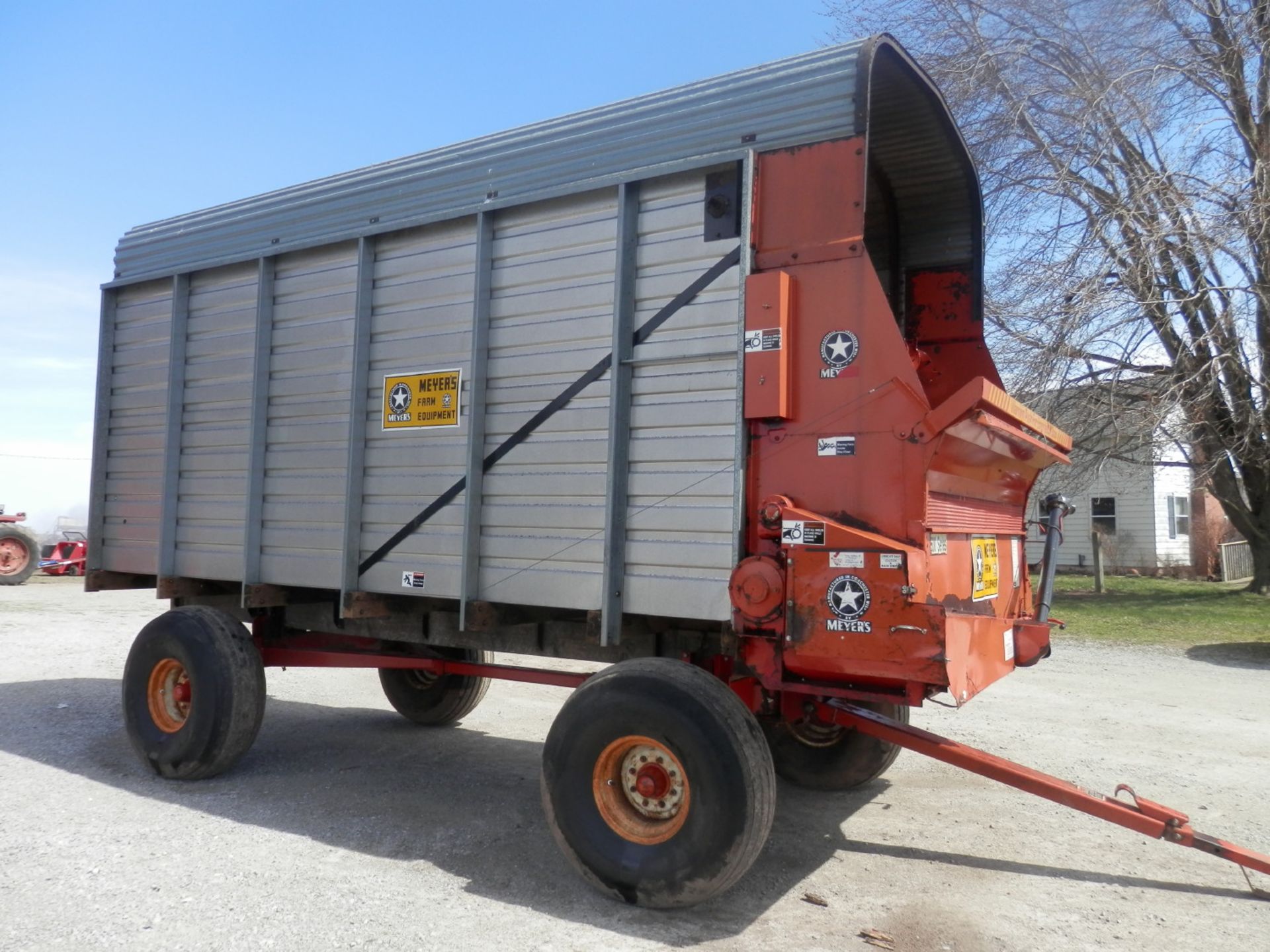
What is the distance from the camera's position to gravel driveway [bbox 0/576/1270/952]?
12.5 feet

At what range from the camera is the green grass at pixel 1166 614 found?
513 inches

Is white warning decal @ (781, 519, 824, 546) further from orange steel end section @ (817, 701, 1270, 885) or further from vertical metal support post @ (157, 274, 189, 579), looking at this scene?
vertical metal support post @ (157, 274, 189, 579)

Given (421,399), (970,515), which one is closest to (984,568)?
(970,515)

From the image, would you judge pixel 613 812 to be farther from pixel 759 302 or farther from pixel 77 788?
pixel 77 788

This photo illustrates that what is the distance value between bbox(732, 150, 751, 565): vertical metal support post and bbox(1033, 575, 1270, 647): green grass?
10601mm

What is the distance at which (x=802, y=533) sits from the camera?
3891 mm

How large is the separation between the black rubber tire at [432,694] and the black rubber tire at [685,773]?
3.24m

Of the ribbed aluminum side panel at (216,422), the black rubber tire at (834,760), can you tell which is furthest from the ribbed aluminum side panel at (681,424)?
the ribbed aluminum side panel at (216,422)

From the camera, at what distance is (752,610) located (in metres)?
3.93

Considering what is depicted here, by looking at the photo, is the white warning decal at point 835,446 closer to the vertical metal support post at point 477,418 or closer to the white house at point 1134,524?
the vertical metal support post at point 477,418

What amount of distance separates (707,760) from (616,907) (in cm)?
79

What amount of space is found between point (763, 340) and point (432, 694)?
459 centimetres

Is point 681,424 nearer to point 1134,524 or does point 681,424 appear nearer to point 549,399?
point 549,399

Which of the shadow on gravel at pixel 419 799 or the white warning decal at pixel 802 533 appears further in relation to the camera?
the shadow on gravel at pixel 419 799
